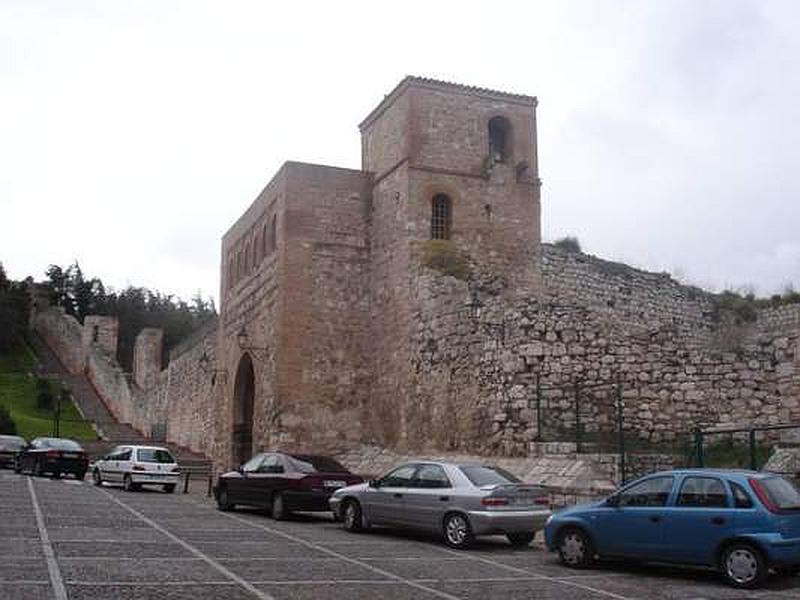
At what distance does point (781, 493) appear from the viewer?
11.3 metres

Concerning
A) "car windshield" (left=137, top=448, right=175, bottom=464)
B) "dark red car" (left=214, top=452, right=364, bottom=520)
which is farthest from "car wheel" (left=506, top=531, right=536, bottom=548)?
"car windshield" (left=137, top=448, right=175, bottom=464)

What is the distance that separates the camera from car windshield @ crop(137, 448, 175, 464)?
2675 cm

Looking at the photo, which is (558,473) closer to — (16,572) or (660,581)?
(660,581)

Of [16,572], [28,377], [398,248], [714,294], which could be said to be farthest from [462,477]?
[28,377]

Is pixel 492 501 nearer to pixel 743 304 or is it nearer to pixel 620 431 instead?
pixel 620 431

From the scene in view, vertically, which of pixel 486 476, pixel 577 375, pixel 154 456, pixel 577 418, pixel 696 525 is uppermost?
pixel 577 375

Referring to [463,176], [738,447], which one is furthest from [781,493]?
[463,176]

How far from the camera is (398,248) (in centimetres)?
2572

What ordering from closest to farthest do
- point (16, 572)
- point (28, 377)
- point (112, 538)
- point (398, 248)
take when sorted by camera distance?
1. point (16, 572)
2. point (112, 538)
3. point (398, 248)
4. point (28, 377)

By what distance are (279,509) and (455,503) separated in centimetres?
529

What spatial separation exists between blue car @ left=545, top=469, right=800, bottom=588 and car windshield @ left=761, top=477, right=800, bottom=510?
0.01m

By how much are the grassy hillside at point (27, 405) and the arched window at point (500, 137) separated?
30.4 m

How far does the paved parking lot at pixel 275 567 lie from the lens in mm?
9719

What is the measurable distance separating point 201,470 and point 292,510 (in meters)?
17.6
